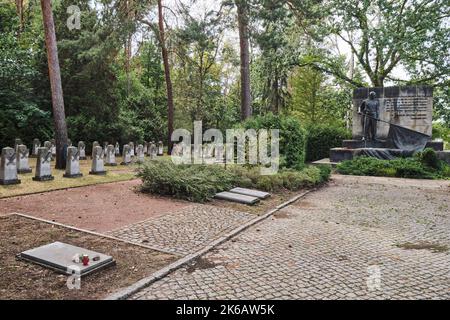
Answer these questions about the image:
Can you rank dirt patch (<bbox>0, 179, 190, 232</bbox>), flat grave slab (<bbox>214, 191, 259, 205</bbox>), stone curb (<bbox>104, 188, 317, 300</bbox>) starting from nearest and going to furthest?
1. stone curb (<bbox>104, 188, 317, 300</bbox>)
2. dirt patch (<bbox>0, 179, 190, 232</bbox>)
3. flat grave slab (<bbox>214, 191, 259, 205</bbox>)

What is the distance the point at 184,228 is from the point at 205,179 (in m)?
3.21

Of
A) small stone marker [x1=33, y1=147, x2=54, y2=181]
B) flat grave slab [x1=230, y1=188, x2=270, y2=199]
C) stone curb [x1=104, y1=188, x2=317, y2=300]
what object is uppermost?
small stone marker [x1=33, y1=147, x2=54, y2=181]

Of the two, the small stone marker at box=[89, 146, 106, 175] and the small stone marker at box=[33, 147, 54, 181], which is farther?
the small stone marker at box=[89, 146, 106, 175]

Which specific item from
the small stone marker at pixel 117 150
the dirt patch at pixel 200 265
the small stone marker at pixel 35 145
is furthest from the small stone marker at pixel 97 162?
the dirt patch at pixel 200 265

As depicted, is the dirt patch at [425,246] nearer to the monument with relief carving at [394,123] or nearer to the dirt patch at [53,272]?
the dirt patch at [53,272]

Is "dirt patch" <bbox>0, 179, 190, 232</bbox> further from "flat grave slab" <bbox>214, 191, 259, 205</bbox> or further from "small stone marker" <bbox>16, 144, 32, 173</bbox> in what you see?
"small stone marker" <bbox>16, 144, 32, 173</bbox>

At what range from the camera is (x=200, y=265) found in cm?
490

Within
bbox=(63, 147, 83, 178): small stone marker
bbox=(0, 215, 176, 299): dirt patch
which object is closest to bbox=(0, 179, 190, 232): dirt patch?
bbox=(0, 215, 176, 299): dirt patch

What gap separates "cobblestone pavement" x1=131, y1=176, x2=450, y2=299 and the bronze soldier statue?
1054 cm

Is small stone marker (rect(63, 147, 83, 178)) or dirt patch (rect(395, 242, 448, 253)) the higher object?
small stone marker (rect(63, 147, 83, 178))

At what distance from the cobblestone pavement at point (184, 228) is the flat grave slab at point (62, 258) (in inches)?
41.8

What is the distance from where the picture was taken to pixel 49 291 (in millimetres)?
3875

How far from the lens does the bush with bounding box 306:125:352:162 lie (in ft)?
70.8
